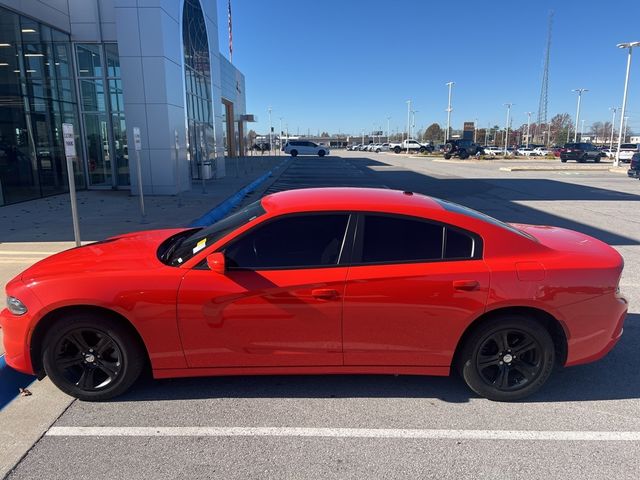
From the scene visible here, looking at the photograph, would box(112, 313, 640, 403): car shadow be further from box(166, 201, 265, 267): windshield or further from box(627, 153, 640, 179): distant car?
box(627, 153, 640, 179): distant car

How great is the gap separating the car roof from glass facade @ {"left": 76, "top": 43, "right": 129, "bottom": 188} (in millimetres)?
14830

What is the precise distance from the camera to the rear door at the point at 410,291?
320 cm

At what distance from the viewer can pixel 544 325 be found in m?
3.38

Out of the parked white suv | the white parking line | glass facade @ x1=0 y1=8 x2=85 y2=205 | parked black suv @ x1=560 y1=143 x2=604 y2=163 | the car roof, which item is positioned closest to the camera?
the white parking line

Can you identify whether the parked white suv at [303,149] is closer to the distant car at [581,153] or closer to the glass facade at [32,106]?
the distant car at [581,153]

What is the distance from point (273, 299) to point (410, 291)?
96cm

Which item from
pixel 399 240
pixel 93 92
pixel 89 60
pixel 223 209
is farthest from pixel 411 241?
pixel 89 60

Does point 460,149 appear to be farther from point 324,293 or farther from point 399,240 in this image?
point 324,293

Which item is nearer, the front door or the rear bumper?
the front door

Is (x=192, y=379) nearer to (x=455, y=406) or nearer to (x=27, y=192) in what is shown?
(x=455, y=406)

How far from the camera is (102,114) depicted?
55.1 ft

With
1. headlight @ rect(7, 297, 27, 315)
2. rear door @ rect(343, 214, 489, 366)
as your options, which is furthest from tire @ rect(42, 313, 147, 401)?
rear door @ rect(343, 214, 489, 366)

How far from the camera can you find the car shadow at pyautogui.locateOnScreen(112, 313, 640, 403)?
3479mm

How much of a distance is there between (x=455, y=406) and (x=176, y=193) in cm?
1331
